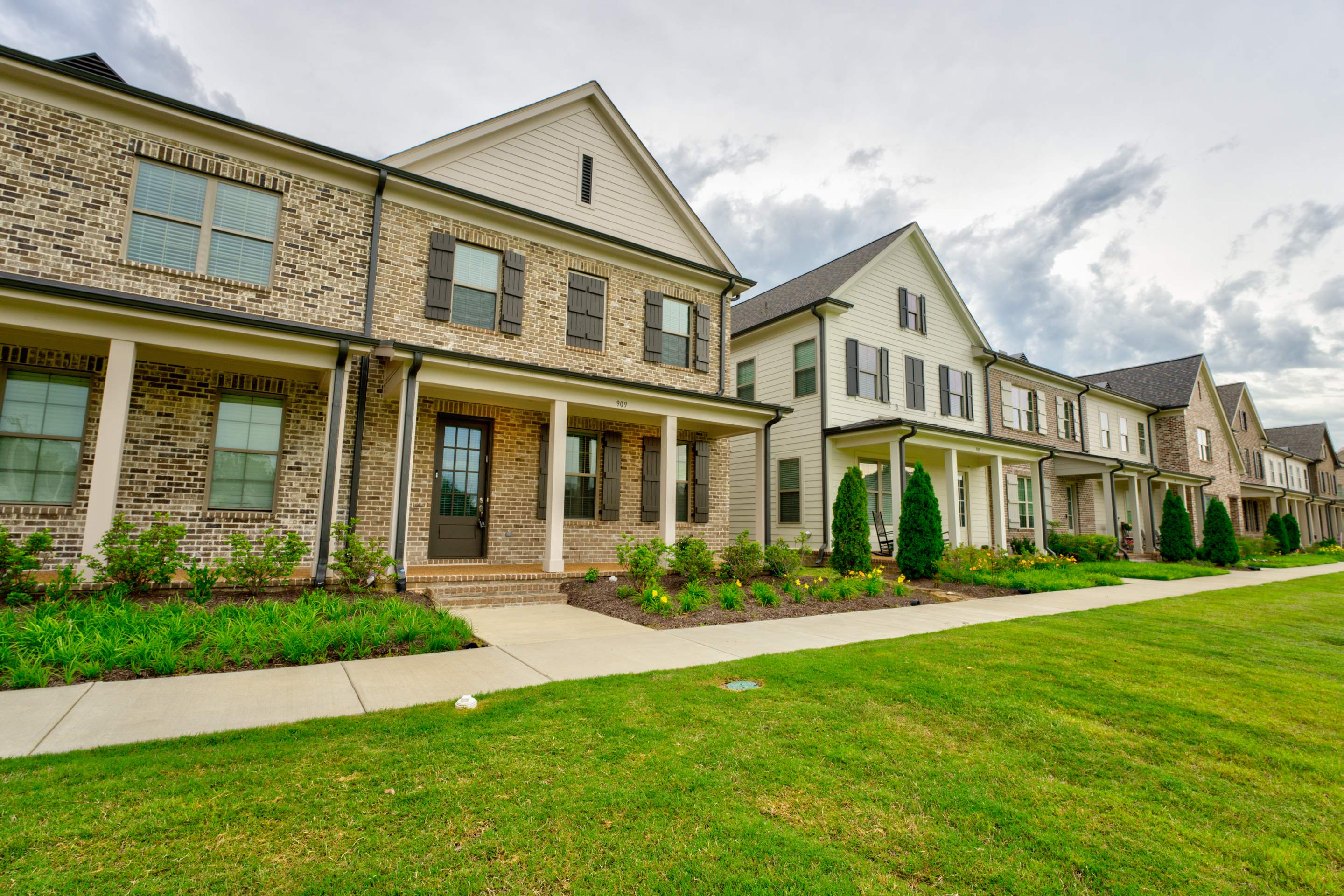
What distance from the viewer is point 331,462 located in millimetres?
7738

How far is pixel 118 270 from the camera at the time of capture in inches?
302

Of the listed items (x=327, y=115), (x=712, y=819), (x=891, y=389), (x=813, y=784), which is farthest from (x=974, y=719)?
(x=327, y=115)

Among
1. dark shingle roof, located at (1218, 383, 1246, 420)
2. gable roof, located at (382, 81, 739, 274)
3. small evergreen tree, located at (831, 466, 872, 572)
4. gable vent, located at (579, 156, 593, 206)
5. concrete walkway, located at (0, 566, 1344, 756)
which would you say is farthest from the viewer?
dark shingle roof, located at (1218, 383, 1246, 420)

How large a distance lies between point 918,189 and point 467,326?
16.7 meters

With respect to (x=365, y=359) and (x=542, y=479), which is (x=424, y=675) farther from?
(x=542, y=479)

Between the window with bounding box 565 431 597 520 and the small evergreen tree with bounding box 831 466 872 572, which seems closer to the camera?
the window with bounding box 565 431 597 520

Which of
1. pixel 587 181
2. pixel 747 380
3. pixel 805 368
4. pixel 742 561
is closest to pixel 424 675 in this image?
pixel 742 561

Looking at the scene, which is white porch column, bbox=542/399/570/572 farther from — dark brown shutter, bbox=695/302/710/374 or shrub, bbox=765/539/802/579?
dark brown shutter, bbox=695/302/710/374

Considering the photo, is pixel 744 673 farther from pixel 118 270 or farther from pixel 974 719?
pixel 118 270

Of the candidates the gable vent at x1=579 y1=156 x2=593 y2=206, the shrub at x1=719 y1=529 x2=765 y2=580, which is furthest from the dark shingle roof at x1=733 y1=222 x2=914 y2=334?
the shrub at x1=719 y1=529 x2=765 y2=580

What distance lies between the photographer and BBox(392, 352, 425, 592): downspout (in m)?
8.12

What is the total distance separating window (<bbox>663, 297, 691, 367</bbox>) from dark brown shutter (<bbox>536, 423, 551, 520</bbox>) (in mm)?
3210

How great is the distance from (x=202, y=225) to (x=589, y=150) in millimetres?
6926

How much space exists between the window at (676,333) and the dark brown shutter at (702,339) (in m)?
0.15
